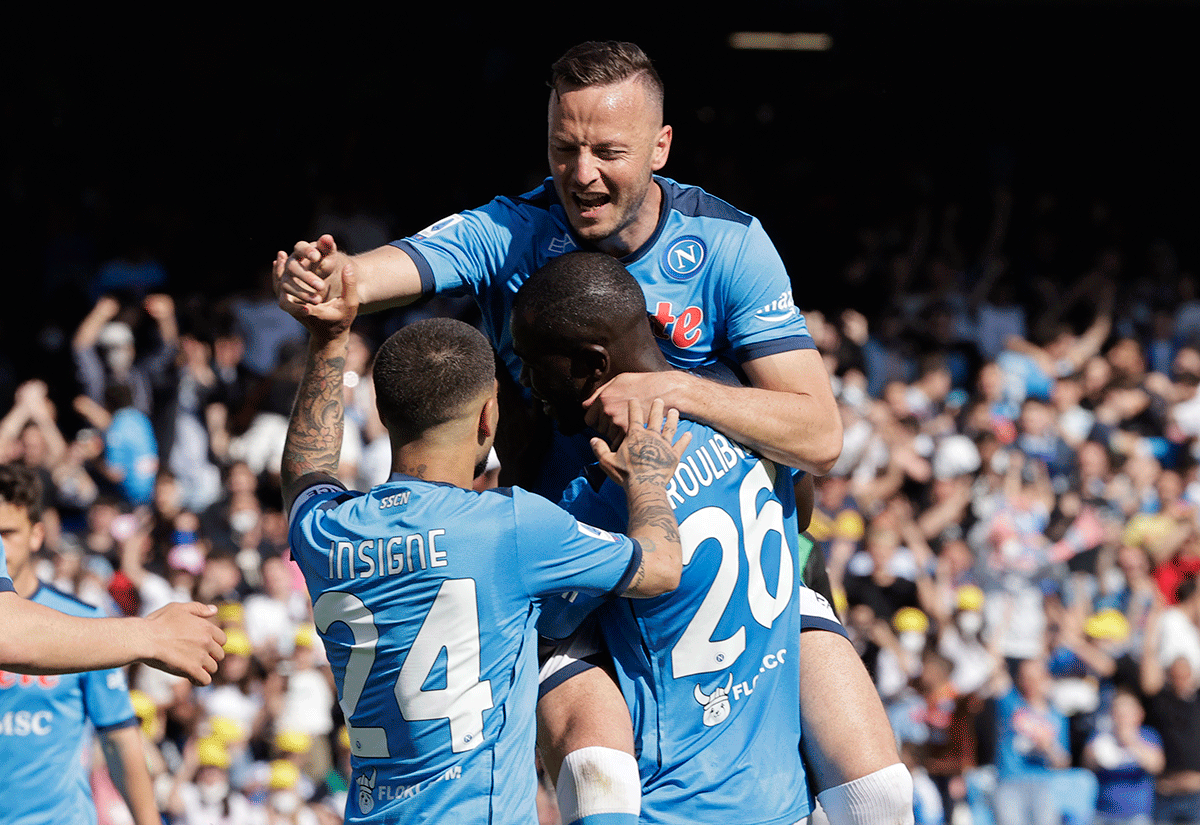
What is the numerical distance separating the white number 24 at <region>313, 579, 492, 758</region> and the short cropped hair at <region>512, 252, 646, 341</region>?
0.63 metres

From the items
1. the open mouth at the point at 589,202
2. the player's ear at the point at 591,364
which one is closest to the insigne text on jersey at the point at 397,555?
the player's ear at the point at 591,364

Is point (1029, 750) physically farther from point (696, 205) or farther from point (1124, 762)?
point (696, 205)

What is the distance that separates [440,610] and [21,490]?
2.83 metres

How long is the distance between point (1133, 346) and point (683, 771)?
11.6 metres

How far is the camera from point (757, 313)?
3.56 m

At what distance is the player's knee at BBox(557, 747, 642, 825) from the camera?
3271 mm

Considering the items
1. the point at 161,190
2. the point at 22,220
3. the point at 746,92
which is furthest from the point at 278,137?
the point at 746,92

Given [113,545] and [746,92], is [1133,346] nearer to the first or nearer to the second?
[746,92]

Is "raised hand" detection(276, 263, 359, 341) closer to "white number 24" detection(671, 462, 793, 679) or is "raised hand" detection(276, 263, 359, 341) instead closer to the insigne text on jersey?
the insigne text on jersey

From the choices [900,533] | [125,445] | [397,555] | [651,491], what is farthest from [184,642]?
[900,533]

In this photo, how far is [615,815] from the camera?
3.27 meters

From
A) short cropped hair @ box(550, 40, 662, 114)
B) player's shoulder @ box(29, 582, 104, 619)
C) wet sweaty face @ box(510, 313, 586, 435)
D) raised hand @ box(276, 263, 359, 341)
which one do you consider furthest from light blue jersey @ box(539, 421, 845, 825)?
player's shoulder @ box(29, 582, 104, 619)

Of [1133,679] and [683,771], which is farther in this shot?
[1133,679]

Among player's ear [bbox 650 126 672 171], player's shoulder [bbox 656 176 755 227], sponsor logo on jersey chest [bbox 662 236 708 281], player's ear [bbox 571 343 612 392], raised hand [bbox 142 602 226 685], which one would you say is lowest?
raised hand [bbox 142 602 226 685]
